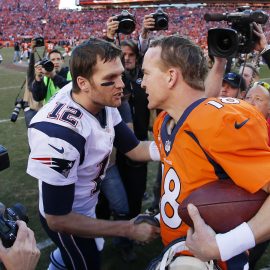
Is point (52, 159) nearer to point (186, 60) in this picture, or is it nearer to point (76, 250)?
point (76, 250)

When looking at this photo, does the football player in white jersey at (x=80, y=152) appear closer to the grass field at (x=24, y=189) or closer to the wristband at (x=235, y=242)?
the wristband at (x=235, y=242)

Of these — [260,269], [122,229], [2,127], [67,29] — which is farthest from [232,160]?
[67,29]

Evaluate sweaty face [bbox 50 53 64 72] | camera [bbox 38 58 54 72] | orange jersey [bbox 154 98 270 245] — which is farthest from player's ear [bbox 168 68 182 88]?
sweaty face [bbox 50 53 64 72]

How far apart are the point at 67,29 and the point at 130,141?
3389cm

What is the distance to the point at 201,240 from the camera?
1.30 meters

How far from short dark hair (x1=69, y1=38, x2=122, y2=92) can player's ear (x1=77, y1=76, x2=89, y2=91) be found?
0.02 meters

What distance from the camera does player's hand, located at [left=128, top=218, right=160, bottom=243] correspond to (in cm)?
176

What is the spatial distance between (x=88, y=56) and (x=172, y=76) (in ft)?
1.94

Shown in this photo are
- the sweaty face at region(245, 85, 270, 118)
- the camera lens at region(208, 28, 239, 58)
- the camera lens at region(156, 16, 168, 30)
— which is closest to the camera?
the camera lens at region(208, 28, 239, 58)

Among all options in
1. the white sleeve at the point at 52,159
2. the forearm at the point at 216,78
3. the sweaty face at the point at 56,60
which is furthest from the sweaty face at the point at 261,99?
the sweaty face at the point at 56,60

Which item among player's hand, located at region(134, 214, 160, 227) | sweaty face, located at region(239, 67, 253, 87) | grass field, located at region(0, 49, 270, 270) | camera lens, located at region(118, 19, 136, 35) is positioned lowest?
grass field, located at region(0, 49, 270, 270)

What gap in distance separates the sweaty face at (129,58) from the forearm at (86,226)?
2.17 m

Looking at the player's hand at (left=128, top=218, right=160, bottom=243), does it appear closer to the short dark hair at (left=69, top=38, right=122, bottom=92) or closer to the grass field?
the short dark hair at (left=69, top=38, right=122, bottom=92)

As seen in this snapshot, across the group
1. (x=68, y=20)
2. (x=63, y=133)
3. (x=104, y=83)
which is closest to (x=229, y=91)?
(x=104, y=83)
